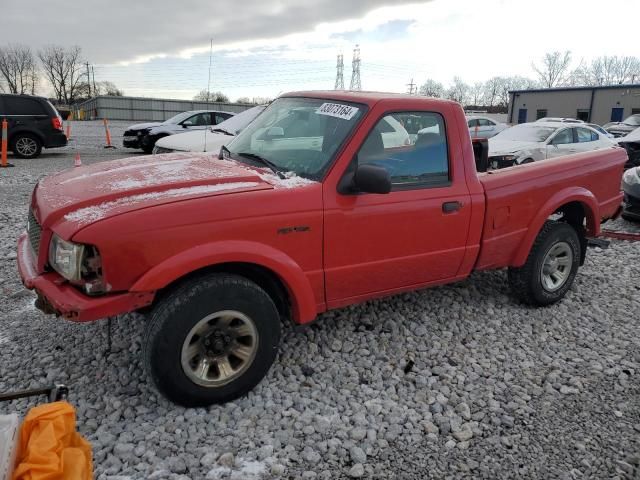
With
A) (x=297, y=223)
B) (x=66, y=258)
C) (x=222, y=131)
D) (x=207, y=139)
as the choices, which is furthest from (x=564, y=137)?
(x=66, y=258)

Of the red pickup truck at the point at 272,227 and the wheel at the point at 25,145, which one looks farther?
the wheel at the point at 25,145

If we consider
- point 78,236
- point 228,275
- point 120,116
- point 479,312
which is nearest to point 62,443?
point 78,236

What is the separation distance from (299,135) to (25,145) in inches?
516

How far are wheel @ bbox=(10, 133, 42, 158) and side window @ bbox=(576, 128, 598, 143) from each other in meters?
14.3

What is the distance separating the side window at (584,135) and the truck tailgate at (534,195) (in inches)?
350

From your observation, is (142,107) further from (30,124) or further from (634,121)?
(634,121)

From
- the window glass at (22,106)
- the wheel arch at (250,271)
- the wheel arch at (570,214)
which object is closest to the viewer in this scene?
the wheel arch at (250,271)

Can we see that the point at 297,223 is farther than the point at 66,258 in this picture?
Yes

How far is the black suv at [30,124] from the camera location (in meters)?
13.6

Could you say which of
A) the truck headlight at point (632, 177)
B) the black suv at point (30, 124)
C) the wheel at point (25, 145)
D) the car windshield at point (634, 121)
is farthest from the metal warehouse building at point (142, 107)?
the truck headlight at point (632, 177)

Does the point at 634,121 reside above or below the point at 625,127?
above

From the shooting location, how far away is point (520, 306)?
15.6 feet

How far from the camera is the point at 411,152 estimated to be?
371 centimetres

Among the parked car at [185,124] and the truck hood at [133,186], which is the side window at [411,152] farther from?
the parked car at [185,124]
